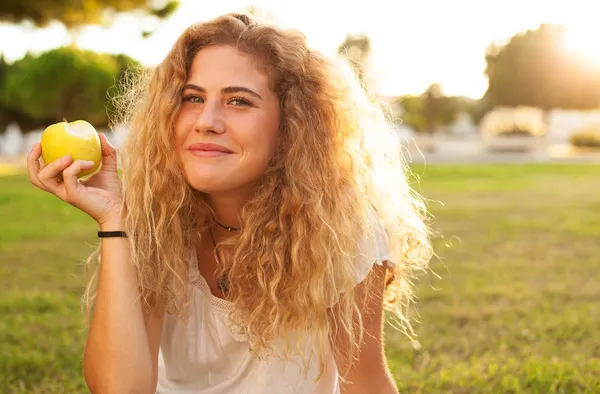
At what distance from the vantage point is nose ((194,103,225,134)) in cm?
239

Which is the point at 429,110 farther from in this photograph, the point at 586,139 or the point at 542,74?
the point at 542,74

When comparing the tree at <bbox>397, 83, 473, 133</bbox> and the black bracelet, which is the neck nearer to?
the black bracelet

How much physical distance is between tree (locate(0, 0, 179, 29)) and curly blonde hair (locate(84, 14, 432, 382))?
412 inches

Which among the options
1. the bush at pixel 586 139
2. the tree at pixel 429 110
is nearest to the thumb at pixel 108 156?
the tree at pixel 429 110

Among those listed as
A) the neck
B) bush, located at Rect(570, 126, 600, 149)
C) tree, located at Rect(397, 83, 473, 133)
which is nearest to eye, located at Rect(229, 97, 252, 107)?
the neck

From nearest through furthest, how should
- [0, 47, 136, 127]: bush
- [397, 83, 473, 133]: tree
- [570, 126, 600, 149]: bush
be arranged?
[0, 47, 136, 127]: bush → [570, 126, 600, 149]: bush → [397, 83, 473, 133]: tree

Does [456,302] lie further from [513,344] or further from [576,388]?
[576,388]

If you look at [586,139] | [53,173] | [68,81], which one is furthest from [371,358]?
[586,139]

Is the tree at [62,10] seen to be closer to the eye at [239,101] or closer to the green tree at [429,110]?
the eye at [239,101]

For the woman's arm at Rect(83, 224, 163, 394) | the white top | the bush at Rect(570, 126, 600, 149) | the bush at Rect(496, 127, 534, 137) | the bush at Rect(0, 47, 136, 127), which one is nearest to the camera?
the woman's arm at Rect(83, 224, 163, 394)

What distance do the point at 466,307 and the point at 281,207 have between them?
3024 mm

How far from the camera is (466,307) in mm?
5199

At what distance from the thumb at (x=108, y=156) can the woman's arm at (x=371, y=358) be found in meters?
1.01

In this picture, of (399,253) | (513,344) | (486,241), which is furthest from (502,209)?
(399,253)
